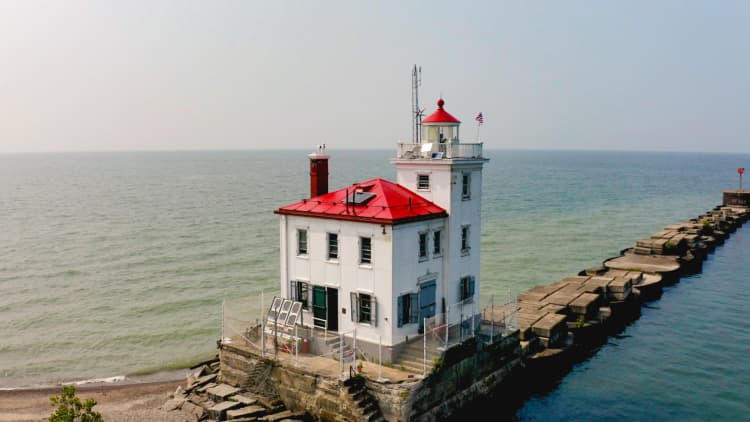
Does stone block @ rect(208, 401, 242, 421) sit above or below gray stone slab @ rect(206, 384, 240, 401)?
below

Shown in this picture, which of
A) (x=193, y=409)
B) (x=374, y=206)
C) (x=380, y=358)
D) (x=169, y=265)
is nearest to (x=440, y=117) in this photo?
(x=374, y=206)

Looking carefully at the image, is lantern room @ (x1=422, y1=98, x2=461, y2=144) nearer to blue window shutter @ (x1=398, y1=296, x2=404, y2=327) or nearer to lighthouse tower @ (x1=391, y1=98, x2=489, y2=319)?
lighthouse tower @ (x1=391, y1=98, x2=489, y2=319)

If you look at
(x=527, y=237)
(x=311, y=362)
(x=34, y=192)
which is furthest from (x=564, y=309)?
(x=34, y=192)

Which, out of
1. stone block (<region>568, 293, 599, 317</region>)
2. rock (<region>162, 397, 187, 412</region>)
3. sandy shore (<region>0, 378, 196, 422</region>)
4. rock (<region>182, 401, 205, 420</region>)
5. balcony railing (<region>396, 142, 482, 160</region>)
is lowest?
sandy shore (<region>0, 378, 196, 422</region>)

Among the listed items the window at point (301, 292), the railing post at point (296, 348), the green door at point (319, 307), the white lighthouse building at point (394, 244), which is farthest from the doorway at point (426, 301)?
the railing post at point (296, 348)

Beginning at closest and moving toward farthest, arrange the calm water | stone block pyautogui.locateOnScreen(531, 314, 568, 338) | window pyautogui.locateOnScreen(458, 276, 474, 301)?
window pyautogui.locateOnScreen(458, 276, 474, 301) → stone block pyautogui.locateOnScreen(531, 314, 568, 338) → the calm water

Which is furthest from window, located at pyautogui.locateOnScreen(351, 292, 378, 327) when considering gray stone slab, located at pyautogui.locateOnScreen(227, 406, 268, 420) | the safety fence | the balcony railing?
the balcony railing

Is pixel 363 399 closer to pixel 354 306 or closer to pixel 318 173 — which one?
pixel 354 306
